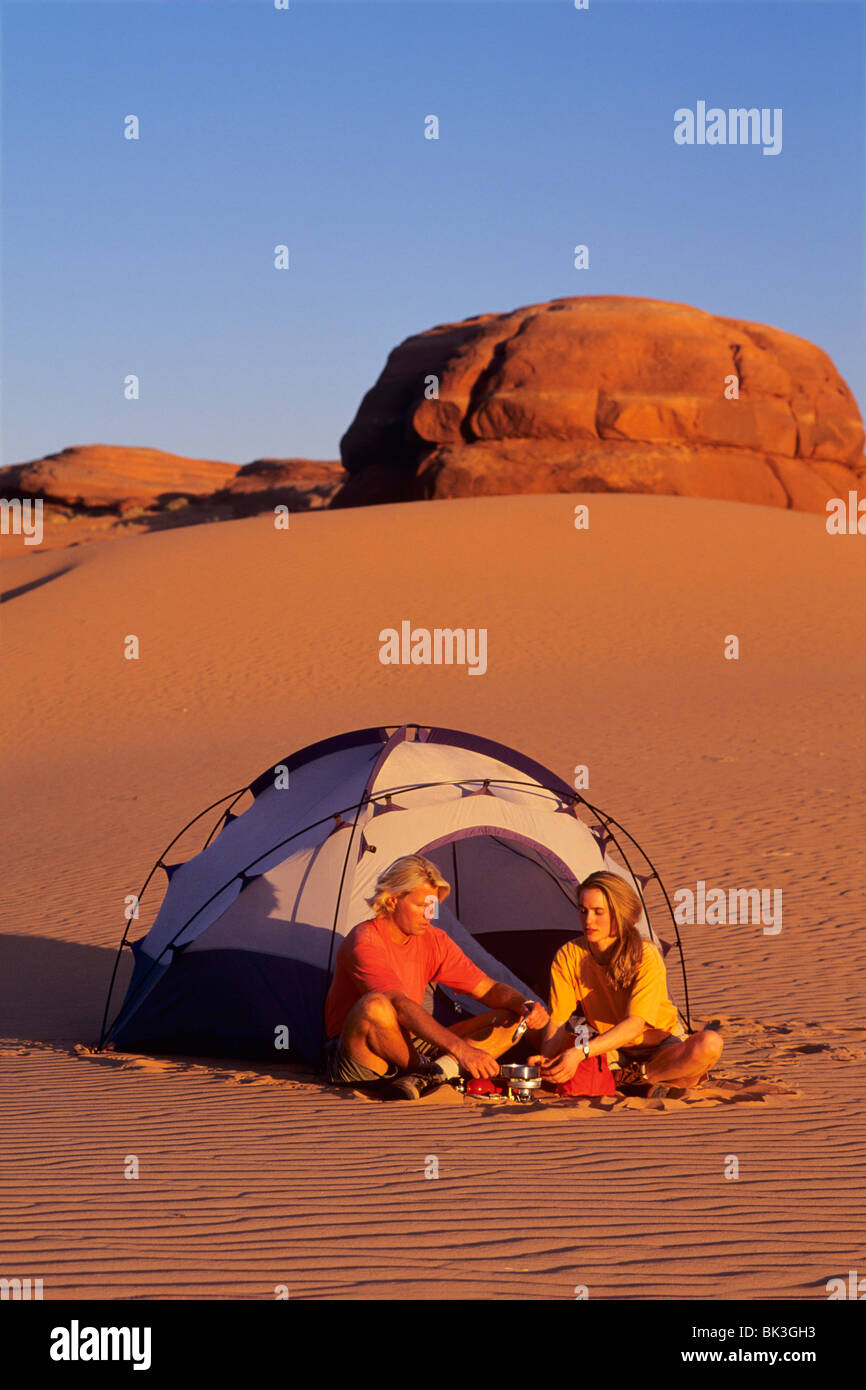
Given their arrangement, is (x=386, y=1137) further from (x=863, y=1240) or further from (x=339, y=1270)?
(x=863, y=1240)

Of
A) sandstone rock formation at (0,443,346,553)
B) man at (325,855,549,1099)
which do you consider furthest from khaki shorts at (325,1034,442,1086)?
sandstone rock formation at (0,443,346,553)

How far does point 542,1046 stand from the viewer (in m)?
6.70

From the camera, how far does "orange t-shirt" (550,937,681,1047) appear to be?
21.7ft

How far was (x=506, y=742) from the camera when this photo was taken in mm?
19422

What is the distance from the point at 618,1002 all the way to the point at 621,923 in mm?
428

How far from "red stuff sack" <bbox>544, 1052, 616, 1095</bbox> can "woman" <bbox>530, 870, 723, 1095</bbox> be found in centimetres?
9

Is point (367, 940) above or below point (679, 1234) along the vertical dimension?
above

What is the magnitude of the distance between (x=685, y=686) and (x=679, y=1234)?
19.6 meters

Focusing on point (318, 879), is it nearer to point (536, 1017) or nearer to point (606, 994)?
point (536, 1017)

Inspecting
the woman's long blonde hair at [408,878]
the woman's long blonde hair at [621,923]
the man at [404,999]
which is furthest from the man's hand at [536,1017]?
the woman's long blonde hair at [408,878]

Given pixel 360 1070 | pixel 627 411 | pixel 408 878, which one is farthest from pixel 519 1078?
pixel 627 411

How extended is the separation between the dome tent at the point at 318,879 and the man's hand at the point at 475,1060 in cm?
111

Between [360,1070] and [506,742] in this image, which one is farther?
[506,742]
